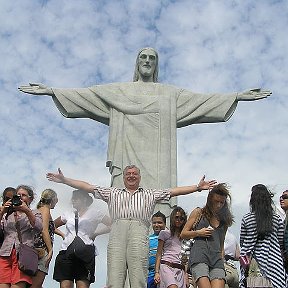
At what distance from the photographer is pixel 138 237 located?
6445 mm

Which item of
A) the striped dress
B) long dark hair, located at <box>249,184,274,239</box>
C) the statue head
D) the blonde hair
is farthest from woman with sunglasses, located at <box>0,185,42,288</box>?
the statue head

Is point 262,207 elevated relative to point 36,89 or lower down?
lower down

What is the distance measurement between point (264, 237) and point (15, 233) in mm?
2737

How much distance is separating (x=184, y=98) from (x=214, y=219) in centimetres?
724

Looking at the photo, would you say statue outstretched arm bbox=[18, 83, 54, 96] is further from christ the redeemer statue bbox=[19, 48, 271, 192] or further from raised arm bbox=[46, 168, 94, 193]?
raised arm bbox=[46, 168, 94, 193]

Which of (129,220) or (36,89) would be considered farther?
Result: (36,89)

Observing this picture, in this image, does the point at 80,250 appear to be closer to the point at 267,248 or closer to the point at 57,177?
the point at 57,177

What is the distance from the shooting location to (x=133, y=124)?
12812 mm

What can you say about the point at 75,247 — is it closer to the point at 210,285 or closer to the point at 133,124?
the point at 210,285

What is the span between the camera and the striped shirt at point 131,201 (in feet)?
21.6

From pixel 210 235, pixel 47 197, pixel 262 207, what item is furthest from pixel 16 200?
pixel 262 207

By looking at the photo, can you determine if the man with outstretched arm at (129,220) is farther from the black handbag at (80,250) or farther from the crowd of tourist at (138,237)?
the black handbag at (80,250)

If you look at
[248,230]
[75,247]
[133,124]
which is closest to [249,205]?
[248,230]

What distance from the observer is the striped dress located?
5934mm
